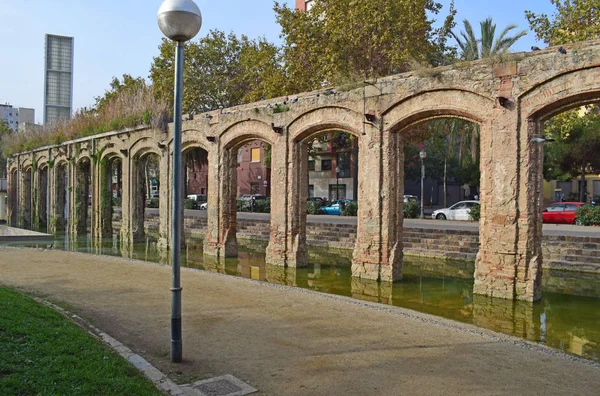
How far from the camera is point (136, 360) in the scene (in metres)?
4.95

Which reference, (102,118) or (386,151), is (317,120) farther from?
(102,118)

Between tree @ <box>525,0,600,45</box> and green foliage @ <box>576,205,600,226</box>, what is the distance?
733cm

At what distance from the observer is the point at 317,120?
1276 centimetres

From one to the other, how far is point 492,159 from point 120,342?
7.71 metres

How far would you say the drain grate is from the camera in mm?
4320

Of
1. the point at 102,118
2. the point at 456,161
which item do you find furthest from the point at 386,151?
the point at 456,161

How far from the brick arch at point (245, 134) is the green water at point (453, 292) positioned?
371cm

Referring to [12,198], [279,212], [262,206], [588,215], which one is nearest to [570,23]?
[588,215]

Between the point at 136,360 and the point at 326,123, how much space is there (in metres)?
8.82

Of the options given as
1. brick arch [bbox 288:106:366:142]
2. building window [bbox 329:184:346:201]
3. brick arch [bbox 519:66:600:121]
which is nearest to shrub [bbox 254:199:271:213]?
building window [bbox 329:184:346:201]

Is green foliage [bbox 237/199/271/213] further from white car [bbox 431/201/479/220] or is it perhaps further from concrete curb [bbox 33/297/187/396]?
concrete curb [bbox 33/297/187/396]

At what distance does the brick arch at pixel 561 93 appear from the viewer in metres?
8.58

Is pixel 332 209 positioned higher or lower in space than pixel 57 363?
higher

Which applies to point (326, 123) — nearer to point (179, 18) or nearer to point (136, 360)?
point (179, 18)
